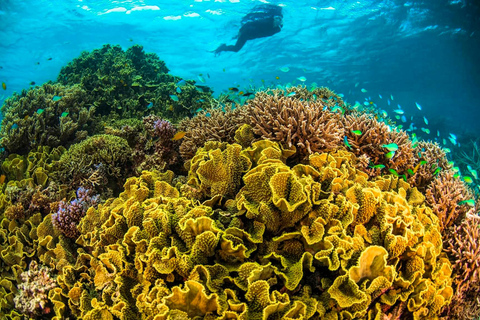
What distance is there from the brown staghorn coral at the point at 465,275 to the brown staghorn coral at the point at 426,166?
4.32 feet

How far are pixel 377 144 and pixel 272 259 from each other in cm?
341

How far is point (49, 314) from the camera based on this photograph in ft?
9.66

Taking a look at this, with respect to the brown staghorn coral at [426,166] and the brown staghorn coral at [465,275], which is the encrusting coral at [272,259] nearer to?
the brown staghorn coral at [465,275]

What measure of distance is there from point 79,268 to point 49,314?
30.6 inches

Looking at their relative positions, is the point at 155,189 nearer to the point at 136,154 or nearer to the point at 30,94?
the point at 136,154

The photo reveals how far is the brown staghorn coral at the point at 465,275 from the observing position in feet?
9.30

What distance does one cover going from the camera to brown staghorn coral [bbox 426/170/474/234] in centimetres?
358

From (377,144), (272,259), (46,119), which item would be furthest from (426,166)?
(46,119)

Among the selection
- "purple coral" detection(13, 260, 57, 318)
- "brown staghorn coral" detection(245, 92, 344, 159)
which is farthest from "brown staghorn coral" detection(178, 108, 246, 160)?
"purple coral" detection(13, 260, 57, 318)

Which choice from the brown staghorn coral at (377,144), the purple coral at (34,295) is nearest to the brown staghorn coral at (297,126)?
the brown staghorn coral at (377,144)

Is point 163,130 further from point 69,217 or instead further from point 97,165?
point 69,217

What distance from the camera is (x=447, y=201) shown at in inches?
144

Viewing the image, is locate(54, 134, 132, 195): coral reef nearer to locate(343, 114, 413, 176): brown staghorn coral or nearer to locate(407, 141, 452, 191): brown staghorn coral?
locate(343, 114, 413, 176): brown staghorn coral

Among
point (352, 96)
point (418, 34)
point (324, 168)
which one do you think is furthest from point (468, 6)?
point (352, 96)
